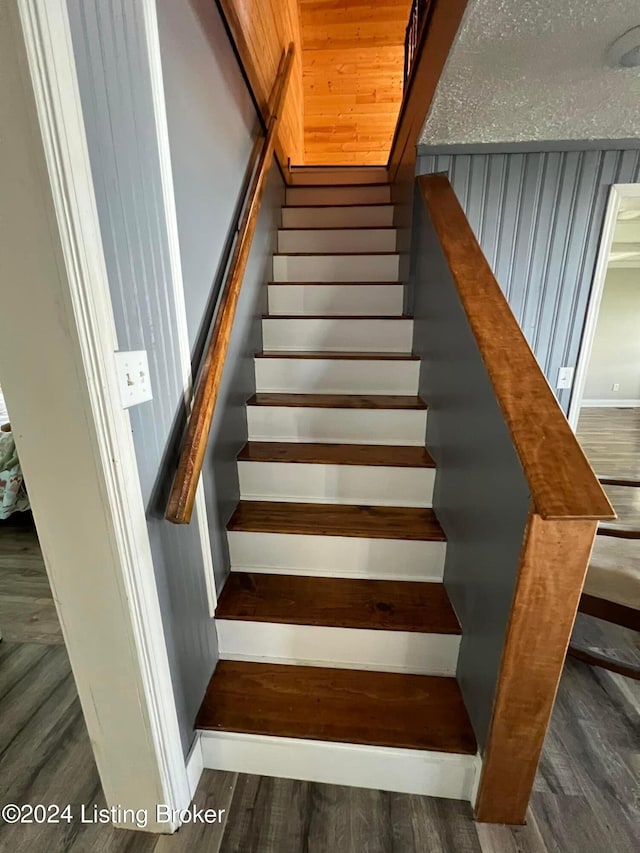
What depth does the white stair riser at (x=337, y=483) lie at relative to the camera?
1.65 meters

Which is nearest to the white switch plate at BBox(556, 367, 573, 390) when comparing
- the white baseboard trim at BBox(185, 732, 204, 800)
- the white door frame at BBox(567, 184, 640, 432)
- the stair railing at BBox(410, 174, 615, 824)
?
the white door frame at BBox(567, 184, 640, 432)

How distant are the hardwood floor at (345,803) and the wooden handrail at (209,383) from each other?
0.90 m

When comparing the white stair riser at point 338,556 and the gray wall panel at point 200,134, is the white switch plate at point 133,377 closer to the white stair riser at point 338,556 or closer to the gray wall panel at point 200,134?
the gray wall panel at point 200,134

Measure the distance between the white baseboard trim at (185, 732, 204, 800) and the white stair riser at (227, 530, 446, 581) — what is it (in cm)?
54

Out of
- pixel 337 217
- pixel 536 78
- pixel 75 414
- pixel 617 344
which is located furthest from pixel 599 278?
pixel 617 344

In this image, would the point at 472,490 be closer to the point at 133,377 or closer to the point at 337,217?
the point at 133,377

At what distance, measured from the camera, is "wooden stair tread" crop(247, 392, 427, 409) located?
71.4 inches

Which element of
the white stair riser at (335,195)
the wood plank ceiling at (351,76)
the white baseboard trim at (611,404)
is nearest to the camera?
the white stair riser at (335,195)

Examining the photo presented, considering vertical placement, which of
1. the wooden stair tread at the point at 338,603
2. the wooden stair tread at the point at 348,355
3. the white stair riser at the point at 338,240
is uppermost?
the white stair riser at the point at 338,240

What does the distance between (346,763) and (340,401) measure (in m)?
1.29

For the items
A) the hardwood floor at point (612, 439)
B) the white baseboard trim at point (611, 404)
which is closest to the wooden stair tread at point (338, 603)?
the hardwood floor at point (612, 439)

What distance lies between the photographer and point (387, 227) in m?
2.61

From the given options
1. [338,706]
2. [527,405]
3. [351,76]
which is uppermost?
[351,76]

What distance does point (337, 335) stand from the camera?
6.95ft
